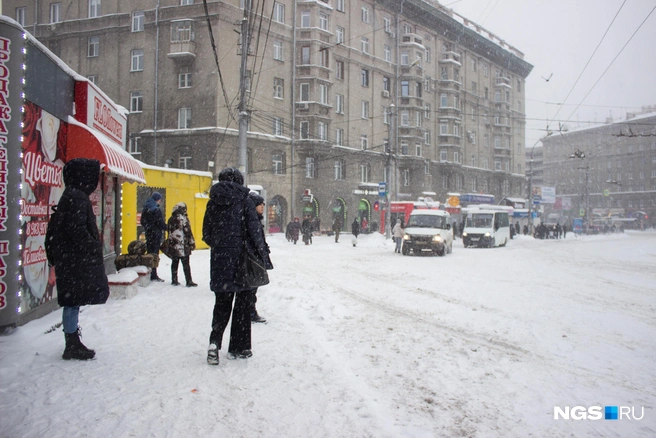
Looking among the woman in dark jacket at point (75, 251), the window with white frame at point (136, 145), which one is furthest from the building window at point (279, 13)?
the woman in dark jacket at point (75, 251)

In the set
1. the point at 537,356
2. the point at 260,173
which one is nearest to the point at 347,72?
the point at 260,173

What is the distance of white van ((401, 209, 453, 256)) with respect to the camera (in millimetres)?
20750

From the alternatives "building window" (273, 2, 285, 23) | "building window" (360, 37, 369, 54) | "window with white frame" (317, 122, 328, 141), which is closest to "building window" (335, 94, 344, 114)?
"window with white frame" (317, 122, 328, 141)

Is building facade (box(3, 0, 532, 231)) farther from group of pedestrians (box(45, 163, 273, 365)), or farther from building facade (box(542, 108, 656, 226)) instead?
building facade (box(542, 108, 656, 226))

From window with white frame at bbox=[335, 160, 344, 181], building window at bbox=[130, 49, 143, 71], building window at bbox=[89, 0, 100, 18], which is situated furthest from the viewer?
window with white frame at bbox=[335, 160, 344, 181]

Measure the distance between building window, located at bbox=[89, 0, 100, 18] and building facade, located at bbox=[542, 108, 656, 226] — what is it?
6872 centimetres

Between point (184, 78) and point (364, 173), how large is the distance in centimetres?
1700

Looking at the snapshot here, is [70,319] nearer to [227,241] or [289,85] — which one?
[227,241]

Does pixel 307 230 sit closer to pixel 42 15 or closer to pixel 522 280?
pixel 522 280

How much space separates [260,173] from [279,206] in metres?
3.40

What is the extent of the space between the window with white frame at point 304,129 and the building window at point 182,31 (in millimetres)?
9769

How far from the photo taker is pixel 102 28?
3516 cm

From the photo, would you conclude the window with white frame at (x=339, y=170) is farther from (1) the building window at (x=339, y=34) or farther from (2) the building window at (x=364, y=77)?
(1) the building window at (x=339, y=34)

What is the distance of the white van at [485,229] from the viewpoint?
28.8 meters
